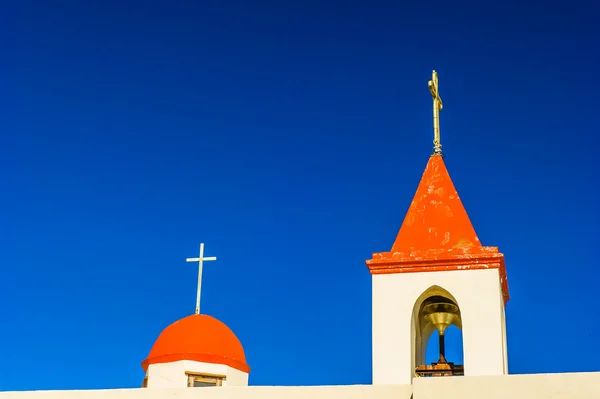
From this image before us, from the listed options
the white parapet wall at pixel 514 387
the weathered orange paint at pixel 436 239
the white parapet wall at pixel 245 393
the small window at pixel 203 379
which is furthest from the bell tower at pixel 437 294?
the small window at pixel 203 379

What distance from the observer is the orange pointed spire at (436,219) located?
9984mm

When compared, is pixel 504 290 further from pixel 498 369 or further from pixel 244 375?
pixel 244 375

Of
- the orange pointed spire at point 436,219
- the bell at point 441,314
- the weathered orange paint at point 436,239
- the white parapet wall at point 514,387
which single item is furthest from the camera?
the bell at point 441,314

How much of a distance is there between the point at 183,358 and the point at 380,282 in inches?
116

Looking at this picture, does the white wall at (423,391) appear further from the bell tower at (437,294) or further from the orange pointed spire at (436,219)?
the orange pointed spire at (436,219)

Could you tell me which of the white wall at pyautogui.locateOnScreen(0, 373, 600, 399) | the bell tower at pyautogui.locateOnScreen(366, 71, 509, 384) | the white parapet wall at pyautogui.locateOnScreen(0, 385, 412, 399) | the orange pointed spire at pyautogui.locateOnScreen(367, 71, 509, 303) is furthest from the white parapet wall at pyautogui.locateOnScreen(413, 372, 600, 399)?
the orange pointed spire at pyautogui.locateOnScreen(367, 71, 509, 303)

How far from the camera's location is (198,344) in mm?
11594

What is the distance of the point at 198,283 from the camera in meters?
12.2

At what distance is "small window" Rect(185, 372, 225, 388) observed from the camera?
1153 centimetres

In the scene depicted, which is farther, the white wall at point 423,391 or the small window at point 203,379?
the small window at point 203,379

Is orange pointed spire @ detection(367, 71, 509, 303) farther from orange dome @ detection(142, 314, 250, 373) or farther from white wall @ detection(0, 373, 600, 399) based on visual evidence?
orange dome @ detection(142, 314, 250, 373)

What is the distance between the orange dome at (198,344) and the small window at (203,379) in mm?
177

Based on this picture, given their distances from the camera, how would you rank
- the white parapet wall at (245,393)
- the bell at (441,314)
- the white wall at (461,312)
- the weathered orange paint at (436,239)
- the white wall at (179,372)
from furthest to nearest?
the white wall at (179,372) < the bell at (441,314) < the weathered orange paint at (436,239) < the white wall at (461,312) < the white parapet wall at (245,393)

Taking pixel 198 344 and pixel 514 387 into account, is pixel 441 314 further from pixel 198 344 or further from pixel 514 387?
pixel 198 344
